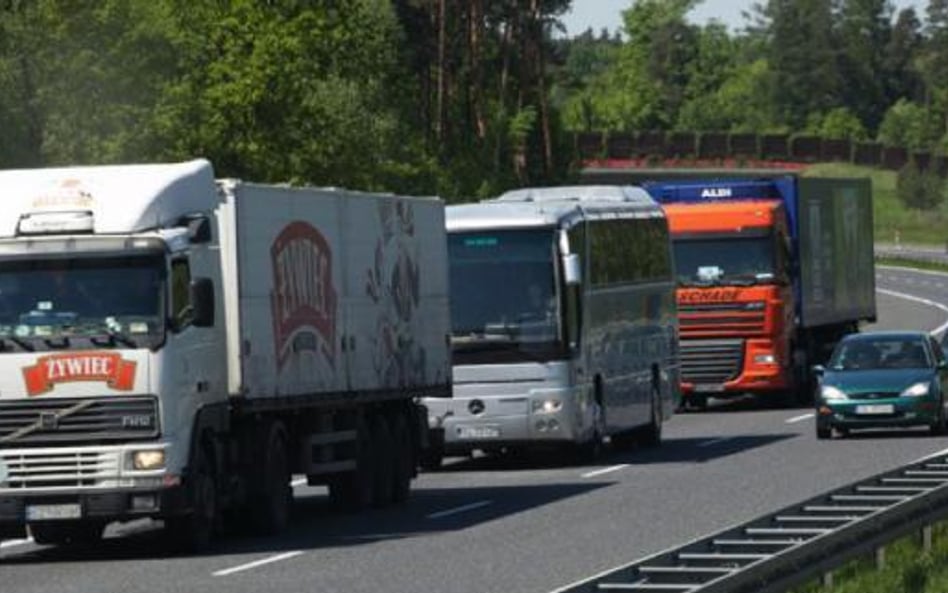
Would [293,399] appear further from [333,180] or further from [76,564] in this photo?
[333,180]

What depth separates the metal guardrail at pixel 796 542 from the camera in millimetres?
15992

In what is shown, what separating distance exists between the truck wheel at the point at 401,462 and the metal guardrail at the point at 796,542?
23.8 feet

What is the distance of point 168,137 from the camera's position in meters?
67.6

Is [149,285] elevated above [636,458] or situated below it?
above

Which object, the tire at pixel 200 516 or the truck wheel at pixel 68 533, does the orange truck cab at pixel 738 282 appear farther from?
the tire at pixel 200 516

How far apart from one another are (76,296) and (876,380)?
18486mm

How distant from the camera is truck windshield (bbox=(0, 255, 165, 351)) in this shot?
77.6 feet

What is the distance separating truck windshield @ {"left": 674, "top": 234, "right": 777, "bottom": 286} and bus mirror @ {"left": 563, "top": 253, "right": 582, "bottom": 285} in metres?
12.8

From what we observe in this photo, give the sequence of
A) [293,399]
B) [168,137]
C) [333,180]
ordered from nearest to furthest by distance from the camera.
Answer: [293,399] → [168,137] → [333,180]

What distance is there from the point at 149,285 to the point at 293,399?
10.0 feet

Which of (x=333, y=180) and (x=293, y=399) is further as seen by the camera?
(x=333, y=180)

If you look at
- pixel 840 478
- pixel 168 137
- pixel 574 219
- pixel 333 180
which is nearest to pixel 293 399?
pixel 840 478

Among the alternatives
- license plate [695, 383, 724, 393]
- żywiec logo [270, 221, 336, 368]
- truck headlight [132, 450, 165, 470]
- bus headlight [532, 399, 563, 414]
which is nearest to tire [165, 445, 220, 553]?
truck headlight [132, 450, 165, 470]

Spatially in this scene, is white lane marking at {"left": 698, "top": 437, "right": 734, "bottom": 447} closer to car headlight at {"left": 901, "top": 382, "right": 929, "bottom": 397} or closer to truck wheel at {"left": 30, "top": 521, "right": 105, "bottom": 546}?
car headlight at {"left": 901, "top": 382, "right": 929, "bottom": 397}
